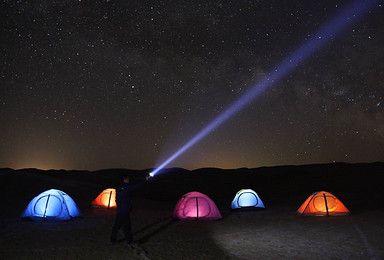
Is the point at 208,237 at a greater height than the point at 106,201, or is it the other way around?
the point at 106,201

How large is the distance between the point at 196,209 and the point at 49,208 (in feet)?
20.7

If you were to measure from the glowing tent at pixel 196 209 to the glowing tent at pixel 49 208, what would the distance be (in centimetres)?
488

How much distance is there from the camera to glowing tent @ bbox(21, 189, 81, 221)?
13.9 metres

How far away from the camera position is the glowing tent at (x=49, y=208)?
13898 millimetres

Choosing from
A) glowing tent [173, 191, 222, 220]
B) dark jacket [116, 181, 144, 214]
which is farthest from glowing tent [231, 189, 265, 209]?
dark jacket [116, 181, 144, 214]

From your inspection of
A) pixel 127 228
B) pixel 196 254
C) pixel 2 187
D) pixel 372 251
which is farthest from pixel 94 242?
pixel 2 187

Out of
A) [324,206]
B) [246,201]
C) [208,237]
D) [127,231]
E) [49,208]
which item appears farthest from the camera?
[246,201]

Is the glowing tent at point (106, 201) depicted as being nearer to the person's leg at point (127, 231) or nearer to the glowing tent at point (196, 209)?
the glowing tent at point (196, 209)

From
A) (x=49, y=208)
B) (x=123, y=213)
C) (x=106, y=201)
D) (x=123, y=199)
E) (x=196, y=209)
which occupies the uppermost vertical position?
(x=106, y=201)

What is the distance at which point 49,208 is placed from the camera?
14.0 m

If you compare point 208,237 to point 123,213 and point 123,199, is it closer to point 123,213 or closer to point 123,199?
point 123,213

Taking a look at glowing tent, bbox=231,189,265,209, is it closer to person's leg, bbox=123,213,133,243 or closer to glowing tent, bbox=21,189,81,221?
glowing tent, bbox=21,189,81,221

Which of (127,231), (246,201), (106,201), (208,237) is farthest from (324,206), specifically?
(106,201)

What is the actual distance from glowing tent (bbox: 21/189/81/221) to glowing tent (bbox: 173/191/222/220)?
488 cm
